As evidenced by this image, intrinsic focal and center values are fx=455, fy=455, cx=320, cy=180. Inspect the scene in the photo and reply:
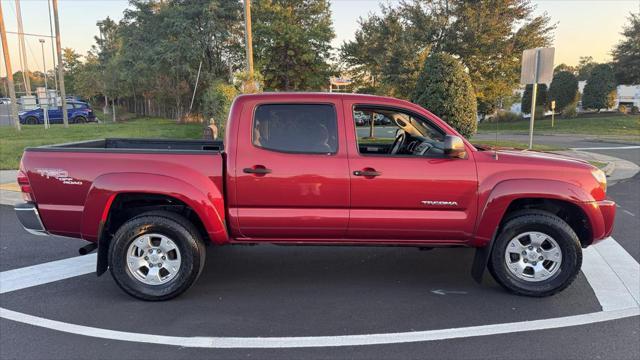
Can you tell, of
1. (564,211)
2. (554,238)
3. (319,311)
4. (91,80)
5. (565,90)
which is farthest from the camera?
(91,80)

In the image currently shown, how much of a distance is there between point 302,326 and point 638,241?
4.87 metres

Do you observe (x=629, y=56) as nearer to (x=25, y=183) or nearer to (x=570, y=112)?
(x=570, y=112)

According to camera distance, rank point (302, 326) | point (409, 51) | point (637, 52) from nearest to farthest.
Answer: point (302, 326), point (409, 51), point (637, 52)

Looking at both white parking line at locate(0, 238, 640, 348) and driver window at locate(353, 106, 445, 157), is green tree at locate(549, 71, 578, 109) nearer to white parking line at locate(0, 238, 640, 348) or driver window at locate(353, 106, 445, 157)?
white parking line at locate(0, 238, 640, 348)

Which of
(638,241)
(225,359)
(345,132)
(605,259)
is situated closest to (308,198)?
(345,132)

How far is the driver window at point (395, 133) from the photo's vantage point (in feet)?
14.4

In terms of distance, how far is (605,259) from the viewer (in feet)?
17.3

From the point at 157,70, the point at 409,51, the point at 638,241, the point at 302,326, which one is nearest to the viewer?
the point at 302,326

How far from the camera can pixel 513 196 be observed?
4121 millimetres

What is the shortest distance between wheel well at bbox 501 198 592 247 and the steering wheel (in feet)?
4.21

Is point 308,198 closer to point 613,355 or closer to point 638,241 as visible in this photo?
point 613,355

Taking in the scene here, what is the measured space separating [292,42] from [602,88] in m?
23.7

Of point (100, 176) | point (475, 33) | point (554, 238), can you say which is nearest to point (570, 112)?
point (475, 33)

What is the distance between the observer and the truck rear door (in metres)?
4.11
